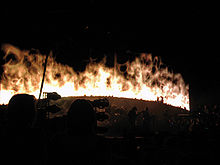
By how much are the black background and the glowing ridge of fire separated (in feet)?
1.25

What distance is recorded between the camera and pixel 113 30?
624cm

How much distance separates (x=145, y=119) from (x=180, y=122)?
7.70ft

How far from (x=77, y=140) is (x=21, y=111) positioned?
82 centimetres

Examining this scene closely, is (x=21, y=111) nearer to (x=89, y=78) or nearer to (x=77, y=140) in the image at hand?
(x=77, y=140)

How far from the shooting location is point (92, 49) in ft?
24.6

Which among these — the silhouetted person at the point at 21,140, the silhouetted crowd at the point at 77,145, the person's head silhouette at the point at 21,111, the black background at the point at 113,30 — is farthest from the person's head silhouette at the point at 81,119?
the black background at the point at 113,30

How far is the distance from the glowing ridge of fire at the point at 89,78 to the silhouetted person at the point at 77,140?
5648mm

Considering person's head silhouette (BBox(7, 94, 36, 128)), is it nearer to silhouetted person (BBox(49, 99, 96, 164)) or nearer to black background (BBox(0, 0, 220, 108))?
silhouetted person (BBox(49, 99, 96, 164))

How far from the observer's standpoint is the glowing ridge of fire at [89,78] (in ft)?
21.9

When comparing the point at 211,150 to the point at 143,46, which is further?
the point at 143,46

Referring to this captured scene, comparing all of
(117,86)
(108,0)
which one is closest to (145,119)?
(117,86)

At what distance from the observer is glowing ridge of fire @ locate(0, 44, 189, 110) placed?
6.67m

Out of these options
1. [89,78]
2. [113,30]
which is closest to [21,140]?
[113,30]

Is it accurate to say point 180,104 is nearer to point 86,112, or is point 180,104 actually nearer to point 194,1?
point 194,1
